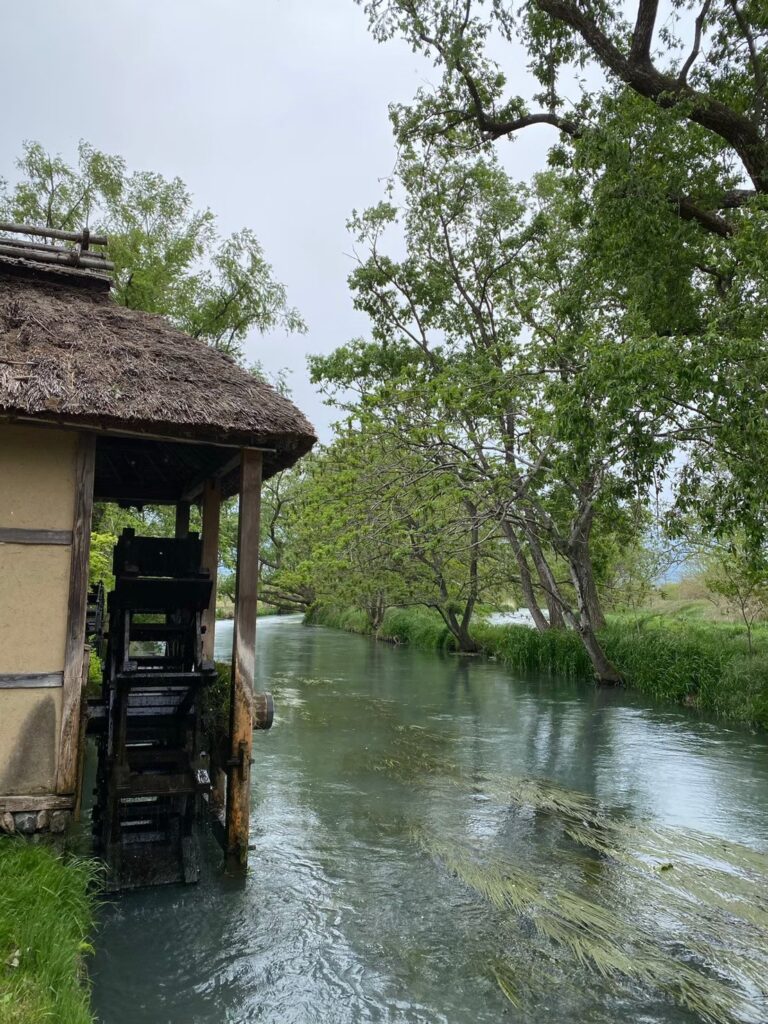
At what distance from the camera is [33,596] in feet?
16.1

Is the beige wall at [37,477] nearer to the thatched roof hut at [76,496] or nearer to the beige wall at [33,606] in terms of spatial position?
the thatched roof hut at [76,496]

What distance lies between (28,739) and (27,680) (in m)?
0.38

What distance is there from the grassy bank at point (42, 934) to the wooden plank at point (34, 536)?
185 centimetres

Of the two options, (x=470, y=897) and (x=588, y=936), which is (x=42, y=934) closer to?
(x=470, y=897)

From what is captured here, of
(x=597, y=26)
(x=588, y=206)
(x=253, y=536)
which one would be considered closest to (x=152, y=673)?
(x=253, y=536)

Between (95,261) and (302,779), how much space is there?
5862 millimetres

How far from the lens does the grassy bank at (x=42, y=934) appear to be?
2.93 meters

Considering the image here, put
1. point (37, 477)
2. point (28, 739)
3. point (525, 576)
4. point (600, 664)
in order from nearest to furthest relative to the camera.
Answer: point (28, 739), point (37, 477), point (600, 664), point (525, 576)

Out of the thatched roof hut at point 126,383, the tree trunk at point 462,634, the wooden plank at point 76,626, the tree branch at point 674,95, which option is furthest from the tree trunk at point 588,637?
the wooden plank at point 76,626

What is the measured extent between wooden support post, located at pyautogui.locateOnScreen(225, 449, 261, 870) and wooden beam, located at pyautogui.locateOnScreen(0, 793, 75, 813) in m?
1.10

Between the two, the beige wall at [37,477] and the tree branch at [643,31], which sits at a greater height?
the tree branch at [643,31]

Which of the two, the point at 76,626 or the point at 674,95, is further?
the point at 674,95

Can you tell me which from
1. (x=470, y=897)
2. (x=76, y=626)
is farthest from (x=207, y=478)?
(x=470, y=897)

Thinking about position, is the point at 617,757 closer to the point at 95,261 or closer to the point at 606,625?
the point at 606,625
